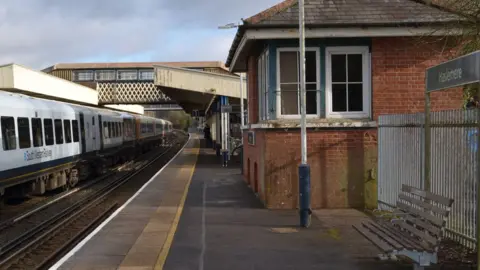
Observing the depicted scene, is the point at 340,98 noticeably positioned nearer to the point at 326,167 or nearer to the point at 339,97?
the point at 339,97

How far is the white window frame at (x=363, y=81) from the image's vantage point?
10445 mm

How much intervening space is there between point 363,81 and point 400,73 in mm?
752

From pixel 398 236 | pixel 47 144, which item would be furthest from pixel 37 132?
pixel 398 236

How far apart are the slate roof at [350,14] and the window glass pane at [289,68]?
0.80 metres

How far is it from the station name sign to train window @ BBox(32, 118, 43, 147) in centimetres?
1019

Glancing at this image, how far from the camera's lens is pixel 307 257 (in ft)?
22.3

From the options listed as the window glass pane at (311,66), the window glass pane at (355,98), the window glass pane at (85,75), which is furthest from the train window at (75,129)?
the window glass pane at (85,75)

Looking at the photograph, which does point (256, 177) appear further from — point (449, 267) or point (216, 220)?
point (449, 267)

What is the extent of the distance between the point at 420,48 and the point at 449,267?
568 centimetres

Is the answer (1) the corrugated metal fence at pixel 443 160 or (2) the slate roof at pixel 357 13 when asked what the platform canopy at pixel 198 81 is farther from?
(1) the corrugated metal fence at pixel 443 160

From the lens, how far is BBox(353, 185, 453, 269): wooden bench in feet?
17.9

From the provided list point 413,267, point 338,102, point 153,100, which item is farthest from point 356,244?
point 153,100

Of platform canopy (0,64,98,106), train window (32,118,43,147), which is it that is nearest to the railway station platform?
train window (32,118,43,147)

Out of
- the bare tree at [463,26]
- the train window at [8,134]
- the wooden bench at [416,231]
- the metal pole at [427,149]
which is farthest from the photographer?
the train window at [8,134]
